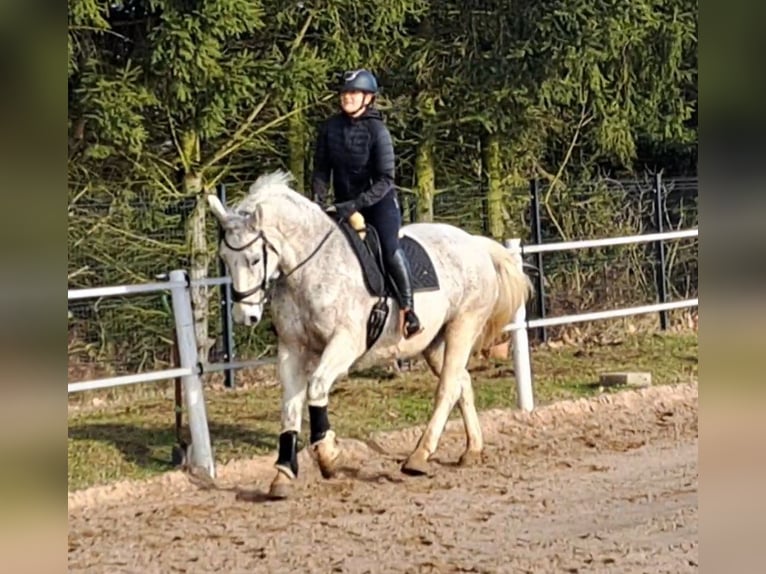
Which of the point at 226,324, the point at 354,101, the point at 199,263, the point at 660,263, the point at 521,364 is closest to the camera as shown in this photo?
the point at 354,101

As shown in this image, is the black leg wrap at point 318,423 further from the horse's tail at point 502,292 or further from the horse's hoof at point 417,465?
the horse's tail at point 502,292

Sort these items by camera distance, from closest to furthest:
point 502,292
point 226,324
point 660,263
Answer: point 502,292, point 226,324, point 660,263

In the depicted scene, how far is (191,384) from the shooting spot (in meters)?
7.34

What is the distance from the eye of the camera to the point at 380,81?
13.7m

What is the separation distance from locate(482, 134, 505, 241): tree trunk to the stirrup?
605 cm

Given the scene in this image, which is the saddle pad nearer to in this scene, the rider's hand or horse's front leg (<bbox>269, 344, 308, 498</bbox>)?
the rider's hand

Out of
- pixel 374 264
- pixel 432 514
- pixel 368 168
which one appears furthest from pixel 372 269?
pixel 432 514

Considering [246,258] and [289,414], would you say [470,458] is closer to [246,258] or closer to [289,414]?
[289,414]

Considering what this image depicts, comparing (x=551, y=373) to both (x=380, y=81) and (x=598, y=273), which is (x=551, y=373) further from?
(x=380, y=81)

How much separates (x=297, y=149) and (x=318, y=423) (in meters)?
6.55

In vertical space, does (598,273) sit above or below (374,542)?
above

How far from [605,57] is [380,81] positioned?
8.50ft
